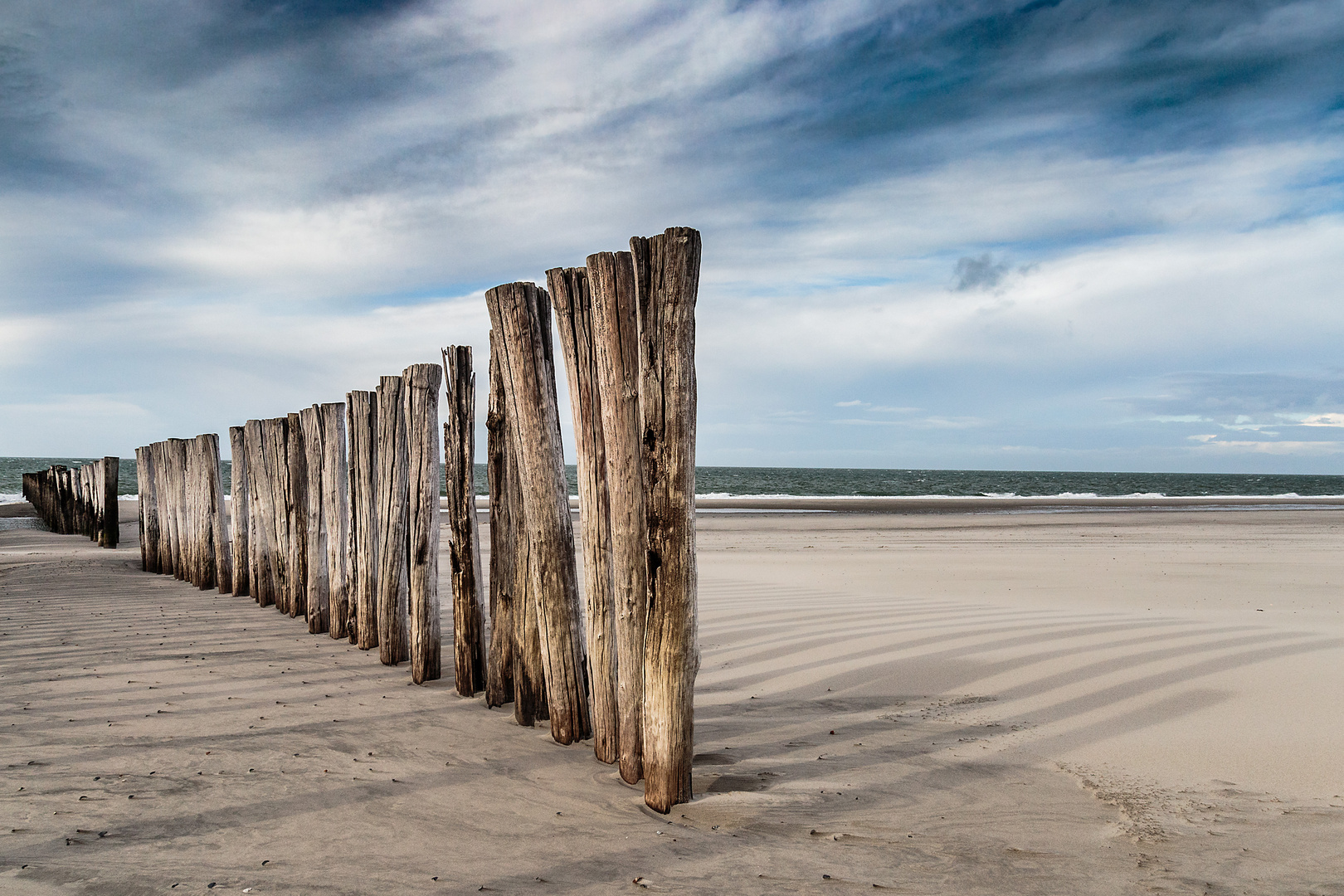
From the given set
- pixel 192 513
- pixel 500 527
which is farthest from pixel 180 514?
pixel 500 527

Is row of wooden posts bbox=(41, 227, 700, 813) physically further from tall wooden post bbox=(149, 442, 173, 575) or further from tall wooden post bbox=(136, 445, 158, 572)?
tall wooden post bbox=(136, 445, 158, 572)

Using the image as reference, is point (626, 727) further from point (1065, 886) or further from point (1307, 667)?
point (1307, 667)

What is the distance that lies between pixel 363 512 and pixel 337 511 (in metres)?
0.55

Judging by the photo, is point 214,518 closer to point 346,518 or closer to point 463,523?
point 346,518

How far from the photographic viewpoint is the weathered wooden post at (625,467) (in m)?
2.99

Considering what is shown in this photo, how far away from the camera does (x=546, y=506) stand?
11.4ft

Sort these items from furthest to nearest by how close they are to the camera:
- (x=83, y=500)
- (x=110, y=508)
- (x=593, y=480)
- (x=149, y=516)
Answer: (x=83, y=500)
(x=110, y=508)
(x=149, y=516)
(x=593, y=480)

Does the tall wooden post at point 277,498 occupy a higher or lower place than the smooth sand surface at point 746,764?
higher

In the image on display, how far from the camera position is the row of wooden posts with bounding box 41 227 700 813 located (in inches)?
111

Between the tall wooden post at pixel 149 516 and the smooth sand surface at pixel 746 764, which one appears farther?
the tall wooden post at pixel 149 516

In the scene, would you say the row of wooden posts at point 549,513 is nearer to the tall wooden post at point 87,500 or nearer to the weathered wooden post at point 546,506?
the weathered wooden post at point 546,506

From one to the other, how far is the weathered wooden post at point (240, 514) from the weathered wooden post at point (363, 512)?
2.42m

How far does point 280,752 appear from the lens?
314 centimetres

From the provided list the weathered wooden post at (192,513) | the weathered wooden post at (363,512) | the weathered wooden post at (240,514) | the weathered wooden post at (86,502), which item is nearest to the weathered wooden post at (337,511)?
the weathered wooden post at (363,512)
